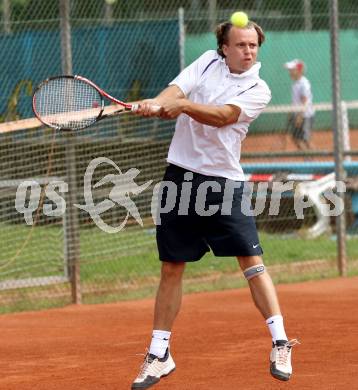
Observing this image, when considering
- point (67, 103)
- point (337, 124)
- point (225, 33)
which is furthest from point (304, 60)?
point (225, 33)

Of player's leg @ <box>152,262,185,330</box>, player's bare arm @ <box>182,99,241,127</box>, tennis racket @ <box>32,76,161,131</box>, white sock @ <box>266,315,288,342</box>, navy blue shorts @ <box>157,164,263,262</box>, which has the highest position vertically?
tennis racket @ <box>32,76,161,131</box>

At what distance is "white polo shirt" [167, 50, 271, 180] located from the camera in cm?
629

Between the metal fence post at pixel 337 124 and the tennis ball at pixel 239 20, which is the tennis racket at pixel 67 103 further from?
the metal fence post at pixel 337 124

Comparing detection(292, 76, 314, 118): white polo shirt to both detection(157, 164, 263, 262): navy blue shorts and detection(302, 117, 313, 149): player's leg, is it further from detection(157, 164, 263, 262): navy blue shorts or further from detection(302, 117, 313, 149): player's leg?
detection(157, 164, 263, 262): navy blue shorts

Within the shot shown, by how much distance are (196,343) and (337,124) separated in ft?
13.5

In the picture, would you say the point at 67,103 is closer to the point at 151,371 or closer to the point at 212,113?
the point at 212,113

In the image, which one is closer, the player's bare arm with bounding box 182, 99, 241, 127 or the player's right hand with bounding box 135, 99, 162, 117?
the player's right hand with bounding box 135, 99, 162, 117

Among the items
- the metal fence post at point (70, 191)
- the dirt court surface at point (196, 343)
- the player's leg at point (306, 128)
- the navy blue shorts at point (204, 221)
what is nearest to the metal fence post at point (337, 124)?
the dirt court surface at point (196, 343)

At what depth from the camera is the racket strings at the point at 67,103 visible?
21.8 feet

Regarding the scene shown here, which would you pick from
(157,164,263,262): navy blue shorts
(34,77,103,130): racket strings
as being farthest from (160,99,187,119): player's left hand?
(34,77,103,130): racket strings

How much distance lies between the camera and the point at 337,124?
37.9ft

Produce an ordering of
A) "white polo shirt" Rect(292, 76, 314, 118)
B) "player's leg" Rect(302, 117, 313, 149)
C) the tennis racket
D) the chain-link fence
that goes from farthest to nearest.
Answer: "white polo shirt" Rect(292, 76, 314, 118) → "player's leg" Rect(302, 117, 313, 149) → the chain-link fence → the tennis racket

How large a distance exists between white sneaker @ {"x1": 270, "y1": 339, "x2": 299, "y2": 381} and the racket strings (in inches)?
63.3

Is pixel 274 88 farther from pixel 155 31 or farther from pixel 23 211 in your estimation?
pixel 23 211
